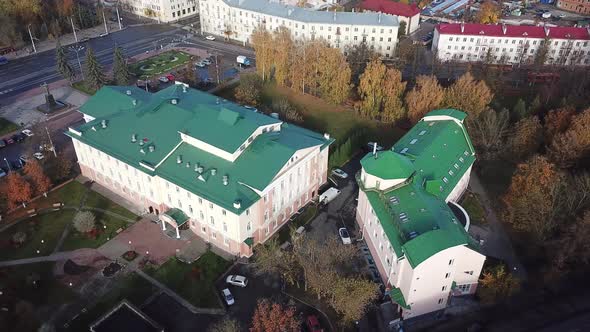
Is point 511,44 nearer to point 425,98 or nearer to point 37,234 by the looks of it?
point 425,98

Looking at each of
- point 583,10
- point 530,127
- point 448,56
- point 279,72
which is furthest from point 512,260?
point 583,10

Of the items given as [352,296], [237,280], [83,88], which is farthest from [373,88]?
[83,88]

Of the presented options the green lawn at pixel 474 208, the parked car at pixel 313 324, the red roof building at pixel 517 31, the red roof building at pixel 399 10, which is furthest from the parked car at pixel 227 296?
the red roof building at pixel 399 10

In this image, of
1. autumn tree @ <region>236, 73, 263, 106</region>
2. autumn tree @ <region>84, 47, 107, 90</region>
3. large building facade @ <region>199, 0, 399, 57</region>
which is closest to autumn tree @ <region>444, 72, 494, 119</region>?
autumn tree @ <region>236, 73, 263, 106</region>

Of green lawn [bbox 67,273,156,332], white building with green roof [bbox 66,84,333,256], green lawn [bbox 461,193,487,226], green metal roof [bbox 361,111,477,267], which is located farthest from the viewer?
green lawn [bbox 461,193,487,226]

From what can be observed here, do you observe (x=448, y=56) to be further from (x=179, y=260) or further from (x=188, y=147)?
(x=179, y=260)

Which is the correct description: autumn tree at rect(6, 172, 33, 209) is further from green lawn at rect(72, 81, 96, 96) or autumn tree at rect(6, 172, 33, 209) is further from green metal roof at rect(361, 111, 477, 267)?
green metal roof at rect(361, 111, 477, 267)
